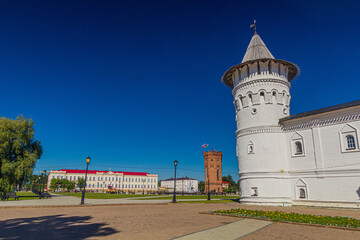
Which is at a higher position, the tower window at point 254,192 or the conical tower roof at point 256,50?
the conical tower roof at point 256,50

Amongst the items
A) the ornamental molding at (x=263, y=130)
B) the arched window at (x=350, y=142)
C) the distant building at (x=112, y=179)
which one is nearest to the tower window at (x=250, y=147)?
the ornamental molding at (x=263, y=130)

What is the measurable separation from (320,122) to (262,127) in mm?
4908

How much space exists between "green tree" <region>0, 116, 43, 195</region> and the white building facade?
24.3 metres

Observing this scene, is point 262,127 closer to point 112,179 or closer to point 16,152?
point 16,152

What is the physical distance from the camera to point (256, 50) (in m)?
26.5

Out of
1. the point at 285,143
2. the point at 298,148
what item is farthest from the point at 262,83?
the point at 298,148

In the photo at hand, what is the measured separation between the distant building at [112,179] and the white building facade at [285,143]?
9384 centimetres

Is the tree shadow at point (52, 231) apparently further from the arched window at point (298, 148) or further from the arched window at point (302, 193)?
the arched window at point (298, 148)

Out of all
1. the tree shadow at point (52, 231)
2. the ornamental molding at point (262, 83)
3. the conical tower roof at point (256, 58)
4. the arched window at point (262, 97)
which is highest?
the conical tower roof at point (256, 58)

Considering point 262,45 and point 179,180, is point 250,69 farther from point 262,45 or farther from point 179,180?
point 179,180

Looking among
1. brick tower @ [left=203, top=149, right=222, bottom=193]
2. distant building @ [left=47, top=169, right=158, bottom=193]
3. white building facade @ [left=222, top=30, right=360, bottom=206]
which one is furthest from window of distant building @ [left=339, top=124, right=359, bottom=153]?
distant building @ [left=47, top=169, right=158, bottom=193]

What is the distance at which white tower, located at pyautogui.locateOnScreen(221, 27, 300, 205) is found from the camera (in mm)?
21078

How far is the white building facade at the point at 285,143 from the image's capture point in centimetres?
1805

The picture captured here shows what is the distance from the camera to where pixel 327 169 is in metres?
18.7
